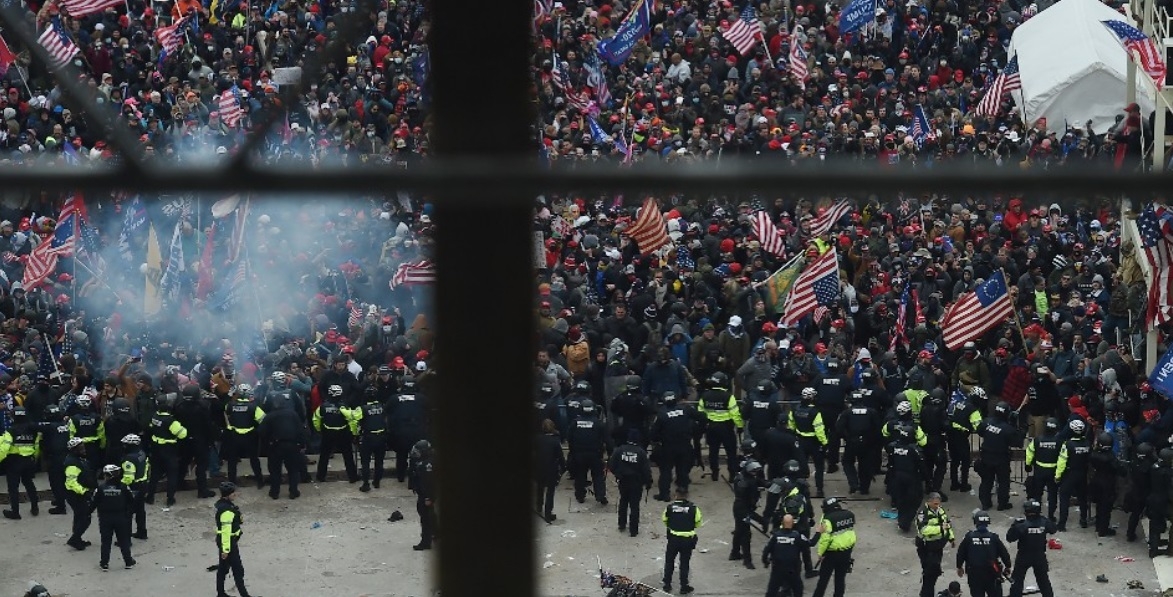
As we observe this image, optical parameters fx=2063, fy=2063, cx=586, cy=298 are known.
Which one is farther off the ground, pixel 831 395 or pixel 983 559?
pixel 831 395

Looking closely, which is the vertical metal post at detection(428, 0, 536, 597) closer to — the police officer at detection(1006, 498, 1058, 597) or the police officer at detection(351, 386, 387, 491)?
the police officer at detection(1006, 498, 1058, 597)

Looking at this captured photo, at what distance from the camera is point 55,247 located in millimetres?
23391

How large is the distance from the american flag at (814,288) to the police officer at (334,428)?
4.94m

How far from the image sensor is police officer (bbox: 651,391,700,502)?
20.1m

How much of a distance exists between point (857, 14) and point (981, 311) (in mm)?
10026

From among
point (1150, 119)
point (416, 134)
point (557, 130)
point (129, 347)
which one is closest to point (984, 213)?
point (1150, 119)

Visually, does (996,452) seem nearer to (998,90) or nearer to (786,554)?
(786,554)

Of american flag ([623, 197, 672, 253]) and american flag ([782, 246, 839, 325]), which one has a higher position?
american flag ([623, 197, 672, 253])

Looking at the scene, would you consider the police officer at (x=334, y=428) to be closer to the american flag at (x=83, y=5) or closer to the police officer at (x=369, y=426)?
the police officer at (x=369, y=426)

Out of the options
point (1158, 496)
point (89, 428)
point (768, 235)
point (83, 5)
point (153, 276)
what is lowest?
point (1158, 496)

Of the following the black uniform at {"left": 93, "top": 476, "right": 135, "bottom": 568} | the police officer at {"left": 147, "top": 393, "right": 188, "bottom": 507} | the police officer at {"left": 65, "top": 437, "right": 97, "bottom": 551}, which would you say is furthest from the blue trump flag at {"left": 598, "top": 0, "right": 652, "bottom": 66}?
the black uniform at {"left": 93, "top": 476, "right": 135, "bottom": 568}

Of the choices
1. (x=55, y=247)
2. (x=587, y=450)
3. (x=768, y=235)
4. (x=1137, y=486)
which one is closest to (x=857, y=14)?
(x=768, y=235)

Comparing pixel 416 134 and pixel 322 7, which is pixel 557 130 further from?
pixel 322 7

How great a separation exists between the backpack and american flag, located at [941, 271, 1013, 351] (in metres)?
3.80
